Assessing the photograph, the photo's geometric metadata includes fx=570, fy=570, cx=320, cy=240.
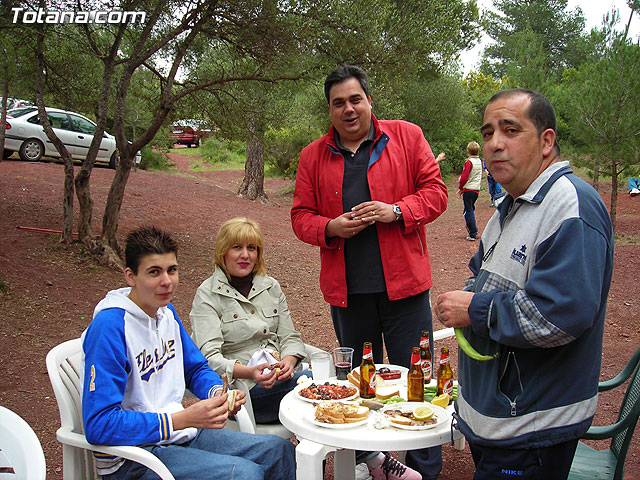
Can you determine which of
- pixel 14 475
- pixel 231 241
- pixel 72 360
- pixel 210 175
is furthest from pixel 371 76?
pixel 210 175

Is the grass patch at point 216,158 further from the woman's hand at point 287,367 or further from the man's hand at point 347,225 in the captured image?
the man's hand at point 347,225

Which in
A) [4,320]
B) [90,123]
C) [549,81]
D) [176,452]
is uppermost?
[549,81]

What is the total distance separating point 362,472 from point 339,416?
1.02m

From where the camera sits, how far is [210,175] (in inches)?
899

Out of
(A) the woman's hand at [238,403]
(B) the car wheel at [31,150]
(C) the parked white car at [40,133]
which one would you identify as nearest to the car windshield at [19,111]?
(C) the parked white car at [40,133]

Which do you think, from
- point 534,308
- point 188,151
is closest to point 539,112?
point 534,308

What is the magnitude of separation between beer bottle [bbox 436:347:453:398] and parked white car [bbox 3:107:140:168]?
13.1 meters

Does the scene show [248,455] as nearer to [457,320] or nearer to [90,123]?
[457,320]

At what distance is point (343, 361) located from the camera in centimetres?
287

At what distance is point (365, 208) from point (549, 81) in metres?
19.0

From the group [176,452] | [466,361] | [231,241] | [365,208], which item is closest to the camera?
[466,361]

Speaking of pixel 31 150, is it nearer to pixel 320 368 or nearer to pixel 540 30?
pixel 320 368

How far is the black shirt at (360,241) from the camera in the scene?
3174 mm

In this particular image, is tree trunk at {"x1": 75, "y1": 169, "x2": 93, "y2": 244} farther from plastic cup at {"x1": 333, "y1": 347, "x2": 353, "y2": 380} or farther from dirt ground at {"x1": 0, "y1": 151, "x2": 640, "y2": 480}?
plastic cup at {"x1": 333, "y1": 347, "x2": 353, "y2": 380}
